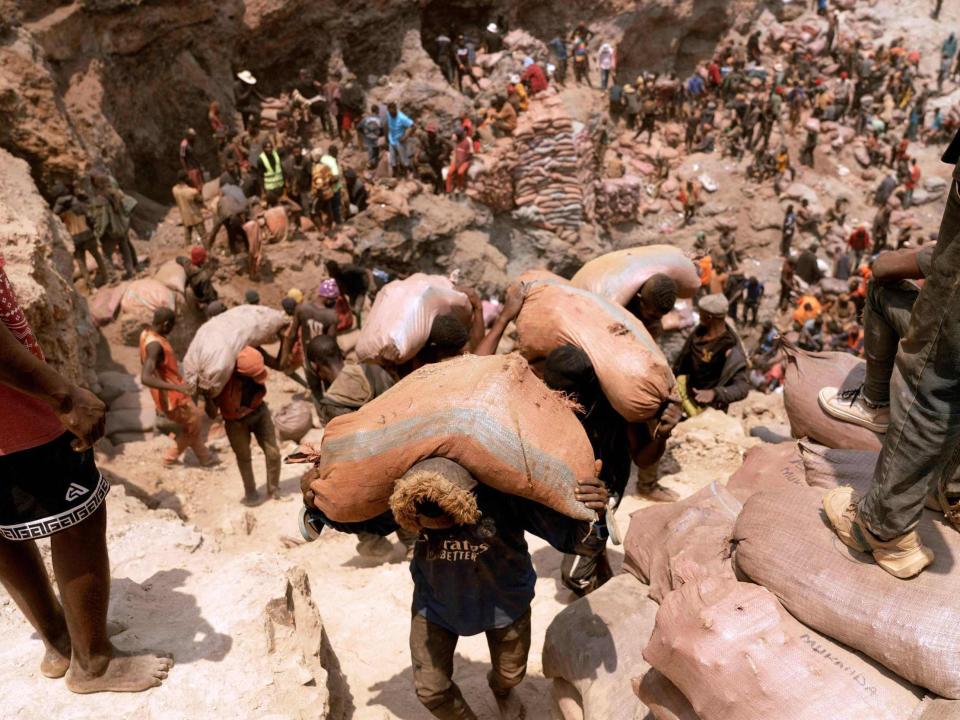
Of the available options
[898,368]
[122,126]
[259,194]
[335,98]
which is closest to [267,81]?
[335,98]

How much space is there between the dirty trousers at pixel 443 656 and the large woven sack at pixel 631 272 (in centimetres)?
193

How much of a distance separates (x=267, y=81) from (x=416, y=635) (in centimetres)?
1640

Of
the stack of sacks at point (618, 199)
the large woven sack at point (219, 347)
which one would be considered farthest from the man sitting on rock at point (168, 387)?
the stack of sacks at point (618, 199)

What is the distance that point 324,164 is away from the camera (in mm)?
10766

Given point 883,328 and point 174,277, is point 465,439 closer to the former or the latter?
point 883,328

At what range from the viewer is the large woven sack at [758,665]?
5.95ft

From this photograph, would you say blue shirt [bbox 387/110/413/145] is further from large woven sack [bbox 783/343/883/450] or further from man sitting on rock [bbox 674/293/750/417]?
large woven sack [bbox 783/343/883/450]

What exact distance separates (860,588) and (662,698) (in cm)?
67

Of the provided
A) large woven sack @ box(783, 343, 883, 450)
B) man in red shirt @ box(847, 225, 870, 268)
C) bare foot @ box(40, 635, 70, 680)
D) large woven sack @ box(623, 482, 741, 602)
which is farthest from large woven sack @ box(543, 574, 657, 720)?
man in red shirt @ box(847, 225, 870, 268)

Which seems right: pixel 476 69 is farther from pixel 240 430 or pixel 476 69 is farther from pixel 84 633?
pixel 84 633

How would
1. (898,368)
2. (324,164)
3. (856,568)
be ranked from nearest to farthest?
(898,368)
(856,568)
(324,164)

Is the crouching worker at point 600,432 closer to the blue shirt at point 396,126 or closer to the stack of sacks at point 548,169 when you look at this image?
the blue shirt at point 396,126

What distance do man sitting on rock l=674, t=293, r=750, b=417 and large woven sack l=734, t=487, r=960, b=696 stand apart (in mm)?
2536

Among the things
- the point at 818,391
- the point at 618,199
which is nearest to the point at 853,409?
the point at 818,391
